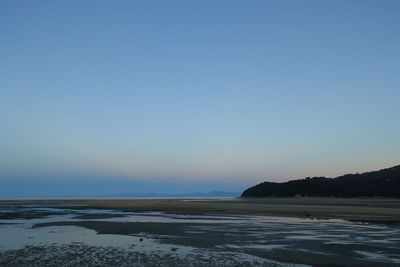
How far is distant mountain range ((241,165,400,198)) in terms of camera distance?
106812mm

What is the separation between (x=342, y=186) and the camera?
393 ft

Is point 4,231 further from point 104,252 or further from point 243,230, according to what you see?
point 243,230

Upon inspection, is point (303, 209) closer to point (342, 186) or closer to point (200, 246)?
point (200, 246)

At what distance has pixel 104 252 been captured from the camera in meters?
21.2

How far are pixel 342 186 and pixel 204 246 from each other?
102668 mm

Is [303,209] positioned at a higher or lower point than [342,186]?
lower

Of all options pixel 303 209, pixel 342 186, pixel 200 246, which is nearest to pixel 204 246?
pixel 200 246

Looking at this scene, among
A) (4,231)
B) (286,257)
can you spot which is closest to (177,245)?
(286,257)

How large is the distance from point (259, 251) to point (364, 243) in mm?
6174

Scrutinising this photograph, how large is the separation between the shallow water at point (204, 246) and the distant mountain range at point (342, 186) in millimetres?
76886

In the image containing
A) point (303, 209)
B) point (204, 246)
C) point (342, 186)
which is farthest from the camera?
point (342, 186)

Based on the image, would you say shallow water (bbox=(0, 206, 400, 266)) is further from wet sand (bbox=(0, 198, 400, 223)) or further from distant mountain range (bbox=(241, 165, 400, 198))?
distant mountain range (bbox=(241, 165, 400, 198))

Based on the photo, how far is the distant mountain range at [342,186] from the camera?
107 metres

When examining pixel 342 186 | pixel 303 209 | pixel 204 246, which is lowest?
pixel 204 246
